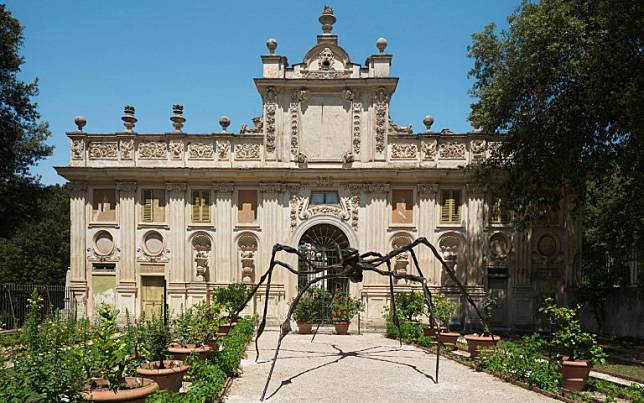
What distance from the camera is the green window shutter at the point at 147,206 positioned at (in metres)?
22.6

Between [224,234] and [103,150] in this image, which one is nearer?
[224,234]

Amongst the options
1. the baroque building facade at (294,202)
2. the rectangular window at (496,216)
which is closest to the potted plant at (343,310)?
the baroque building facade at (294,202)

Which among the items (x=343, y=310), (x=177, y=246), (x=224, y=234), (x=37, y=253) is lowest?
(x=343, y=310)

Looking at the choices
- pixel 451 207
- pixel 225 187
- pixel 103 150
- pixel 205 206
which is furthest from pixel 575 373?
Result: pixel 103 150

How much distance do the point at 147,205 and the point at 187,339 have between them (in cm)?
1162

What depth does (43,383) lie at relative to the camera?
6.09 m

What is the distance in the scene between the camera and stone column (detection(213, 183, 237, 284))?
22.4 m

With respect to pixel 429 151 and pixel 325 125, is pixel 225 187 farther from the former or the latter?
pixel 429 151

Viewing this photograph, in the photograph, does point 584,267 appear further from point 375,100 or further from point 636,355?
point 375,100

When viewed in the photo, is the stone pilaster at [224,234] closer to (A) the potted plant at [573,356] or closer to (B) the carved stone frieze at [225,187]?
(B) the carved stone frieze at [225,187]

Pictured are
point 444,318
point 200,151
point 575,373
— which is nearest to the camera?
point 575,373

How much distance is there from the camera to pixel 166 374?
9.40 m

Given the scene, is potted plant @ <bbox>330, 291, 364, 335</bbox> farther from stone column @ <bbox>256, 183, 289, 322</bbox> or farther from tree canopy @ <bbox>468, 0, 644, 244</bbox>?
tree canopy @ <bbox>468, 0, 644, 244</bbox>

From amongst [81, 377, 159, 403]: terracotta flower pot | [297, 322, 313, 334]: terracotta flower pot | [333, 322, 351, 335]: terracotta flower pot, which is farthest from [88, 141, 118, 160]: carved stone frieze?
[81, 377, 159, 403]: terracotta flower pot
